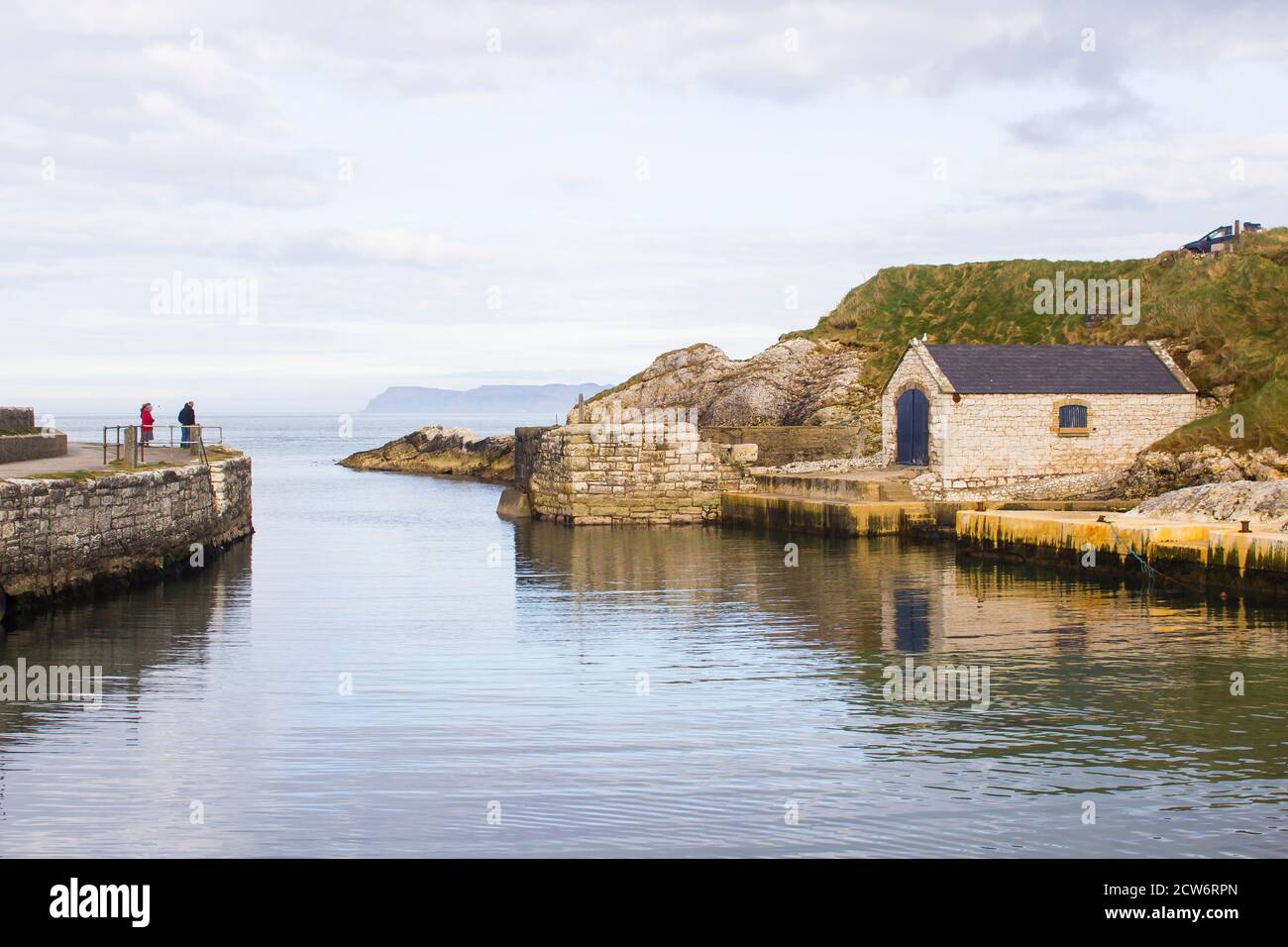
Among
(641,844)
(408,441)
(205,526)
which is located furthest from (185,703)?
(408,441)

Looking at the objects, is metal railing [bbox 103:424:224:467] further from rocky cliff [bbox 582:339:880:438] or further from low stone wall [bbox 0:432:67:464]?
rocky cliff [bbox 582:339:880:438]

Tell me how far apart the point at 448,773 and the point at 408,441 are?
233 feet

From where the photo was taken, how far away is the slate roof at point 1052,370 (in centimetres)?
3519

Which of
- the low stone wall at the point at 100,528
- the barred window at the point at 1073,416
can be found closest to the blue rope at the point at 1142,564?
the barred window at the point at 1073,416

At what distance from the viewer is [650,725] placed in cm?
1343

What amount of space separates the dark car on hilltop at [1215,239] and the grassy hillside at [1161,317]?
705 millimetres

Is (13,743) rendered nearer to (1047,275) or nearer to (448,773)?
(448,773)

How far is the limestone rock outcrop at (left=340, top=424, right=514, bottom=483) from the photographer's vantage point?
6881 centimetres

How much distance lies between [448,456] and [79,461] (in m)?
48.0

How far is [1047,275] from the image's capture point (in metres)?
58.2

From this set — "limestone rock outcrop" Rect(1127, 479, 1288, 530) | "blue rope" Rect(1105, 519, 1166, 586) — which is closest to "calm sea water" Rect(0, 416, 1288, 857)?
"blue rope" Rect(1105, 519, 1166, 586)

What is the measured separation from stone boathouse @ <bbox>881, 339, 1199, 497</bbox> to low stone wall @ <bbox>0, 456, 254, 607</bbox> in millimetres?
18004

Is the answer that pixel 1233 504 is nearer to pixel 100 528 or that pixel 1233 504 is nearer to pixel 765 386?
pixel 100 528
